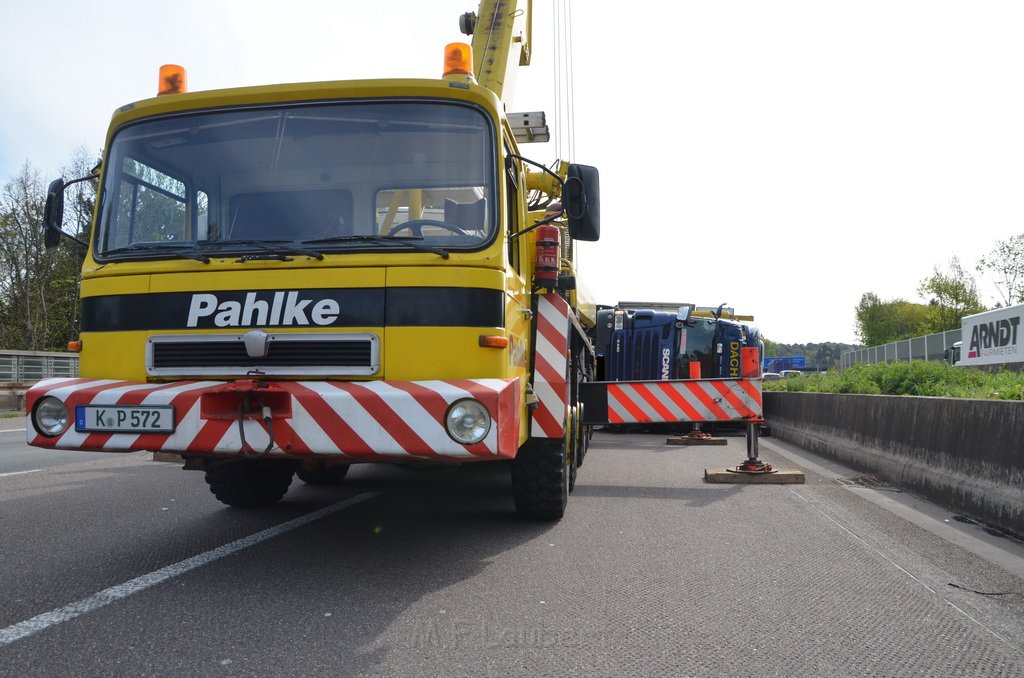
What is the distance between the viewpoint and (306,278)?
446cm

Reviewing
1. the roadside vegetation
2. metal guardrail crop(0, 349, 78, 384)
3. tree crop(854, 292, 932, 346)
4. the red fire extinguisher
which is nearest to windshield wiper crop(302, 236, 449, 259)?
the red fire extinguisher

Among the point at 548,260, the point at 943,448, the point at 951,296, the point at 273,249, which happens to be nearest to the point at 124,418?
the point at 273,249

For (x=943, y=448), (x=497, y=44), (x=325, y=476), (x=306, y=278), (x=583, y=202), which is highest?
(x=497, y=44)

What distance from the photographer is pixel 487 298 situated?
4.48 metres

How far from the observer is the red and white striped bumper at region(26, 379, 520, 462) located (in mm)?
4156

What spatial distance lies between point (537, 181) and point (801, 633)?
20.0ft

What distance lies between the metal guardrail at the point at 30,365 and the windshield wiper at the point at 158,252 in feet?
65.0

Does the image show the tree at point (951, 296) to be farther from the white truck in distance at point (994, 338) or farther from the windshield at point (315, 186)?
the windshield at point (315, 186)

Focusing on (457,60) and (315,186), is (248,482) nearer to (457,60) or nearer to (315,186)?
(315,186)

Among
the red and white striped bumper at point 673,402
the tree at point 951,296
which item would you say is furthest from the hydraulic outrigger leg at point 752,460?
the tree at point 951,296

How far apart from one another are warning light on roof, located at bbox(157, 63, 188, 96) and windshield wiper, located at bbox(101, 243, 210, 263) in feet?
3.32

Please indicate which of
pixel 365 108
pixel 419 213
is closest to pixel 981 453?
pixel 419 213

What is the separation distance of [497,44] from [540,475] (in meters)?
8.00

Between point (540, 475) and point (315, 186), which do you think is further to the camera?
point (540, 475)
